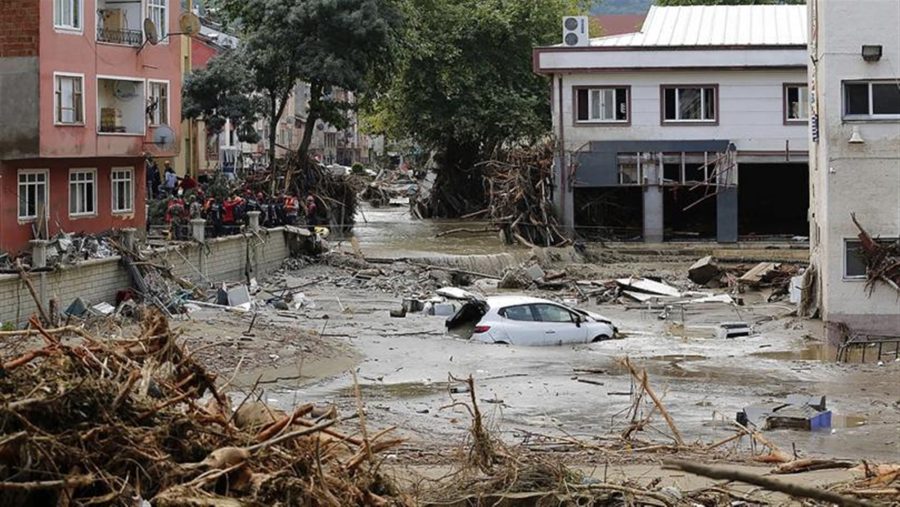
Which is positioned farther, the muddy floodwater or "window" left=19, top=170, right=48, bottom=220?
"window" left=19, top=170, right=48, bottom=220

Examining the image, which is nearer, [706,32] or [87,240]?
[87,240]

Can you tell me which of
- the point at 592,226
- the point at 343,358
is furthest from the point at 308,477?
the point at 592,226

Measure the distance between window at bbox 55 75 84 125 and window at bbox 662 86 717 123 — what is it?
68.1 feet

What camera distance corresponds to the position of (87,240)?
32.0 meters

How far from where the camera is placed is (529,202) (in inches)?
1879

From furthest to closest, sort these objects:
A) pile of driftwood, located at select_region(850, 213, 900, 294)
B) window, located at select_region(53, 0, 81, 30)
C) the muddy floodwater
A: window, located at select_region(53, 0, 81, 30)
pile of driftwood, located at select_region(850, 213, 900, 294)
the muddy floodwater

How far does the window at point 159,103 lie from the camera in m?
38.1

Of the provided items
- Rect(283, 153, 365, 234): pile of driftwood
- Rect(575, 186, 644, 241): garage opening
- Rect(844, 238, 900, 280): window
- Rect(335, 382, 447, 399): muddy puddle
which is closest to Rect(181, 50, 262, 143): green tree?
Rect(283, 153, 365, 234): pile of driftwood

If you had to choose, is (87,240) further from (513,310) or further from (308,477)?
(308,477)

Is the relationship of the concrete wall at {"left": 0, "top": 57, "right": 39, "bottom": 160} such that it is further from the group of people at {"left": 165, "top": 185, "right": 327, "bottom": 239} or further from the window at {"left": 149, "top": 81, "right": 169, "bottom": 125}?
the window at {"left": 149, "top": 81, "right": 169, "bottom": 125}

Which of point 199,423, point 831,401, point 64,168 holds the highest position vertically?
point 64,168

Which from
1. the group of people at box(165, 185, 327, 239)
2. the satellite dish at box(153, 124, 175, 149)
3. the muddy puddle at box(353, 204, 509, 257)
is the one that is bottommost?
the muddy puddle at box(353, 204, 509, 257)

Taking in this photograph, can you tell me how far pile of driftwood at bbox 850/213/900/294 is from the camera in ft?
98.1

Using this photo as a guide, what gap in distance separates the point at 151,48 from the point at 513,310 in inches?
595
